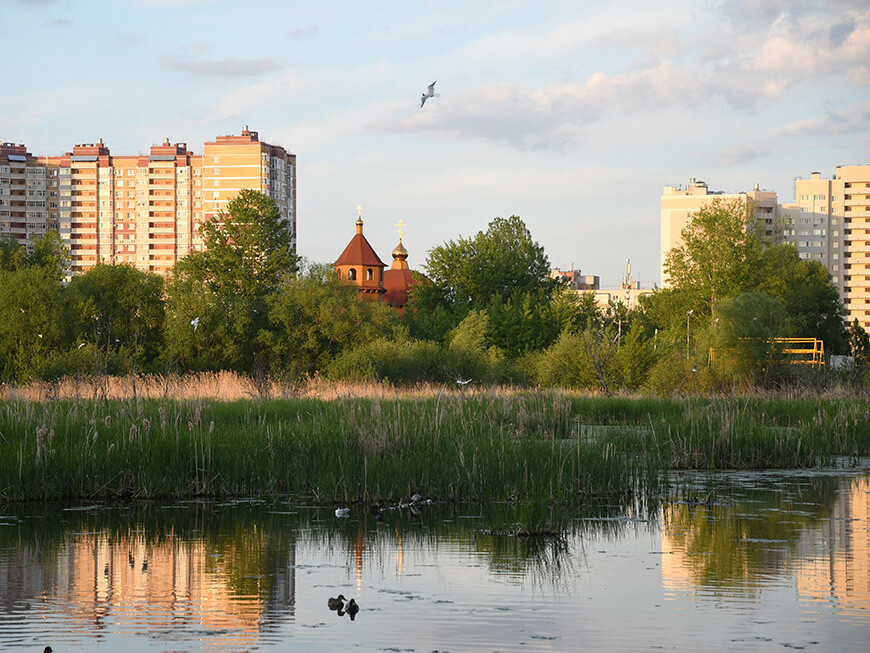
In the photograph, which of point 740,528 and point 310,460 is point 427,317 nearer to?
point 310,460

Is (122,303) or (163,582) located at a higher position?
(122,303)

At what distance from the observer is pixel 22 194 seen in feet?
440

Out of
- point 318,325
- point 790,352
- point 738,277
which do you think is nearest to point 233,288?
point 318,325

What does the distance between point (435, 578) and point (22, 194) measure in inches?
5385

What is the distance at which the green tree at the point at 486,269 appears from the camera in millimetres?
64875

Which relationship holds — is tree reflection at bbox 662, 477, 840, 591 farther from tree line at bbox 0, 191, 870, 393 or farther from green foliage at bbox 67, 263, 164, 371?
green foliage at bbox 67, 263, 164, 371

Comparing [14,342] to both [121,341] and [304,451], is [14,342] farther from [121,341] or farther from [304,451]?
[304,451]

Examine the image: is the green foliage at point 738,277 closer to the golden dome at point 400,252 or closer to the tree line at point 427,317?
the tree line at point 427,317

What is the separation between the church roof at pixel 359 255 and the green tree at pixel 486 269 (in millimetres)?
16865

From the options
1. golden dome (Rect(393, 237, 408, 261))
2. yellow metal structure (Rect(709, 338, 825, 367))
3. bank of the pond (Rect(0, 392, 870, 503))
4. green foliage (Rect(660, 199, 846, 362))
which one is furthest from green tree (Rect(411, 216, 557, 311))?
bank of the pond (Rect(0, 392, 870, 503))

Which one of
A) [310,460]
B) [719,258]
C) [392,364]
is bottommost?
[310,460]

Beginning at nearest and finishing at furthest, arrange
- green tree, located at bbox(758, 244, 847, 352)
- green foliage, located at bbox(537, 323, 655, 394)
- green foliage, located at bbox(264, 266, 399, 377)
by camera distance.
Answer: green foliage, located at bbox(537, 323, 655, 394) → green foliage, located at bbox(264, 266, 399, 377) → green tree, located at bbox(758, 244, 847, 352)

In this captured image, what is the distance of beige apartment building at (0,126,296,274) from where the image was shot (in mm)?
133125

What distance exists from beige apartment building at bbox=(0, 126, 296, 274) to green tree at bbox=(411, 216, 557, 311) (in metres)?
69.6
